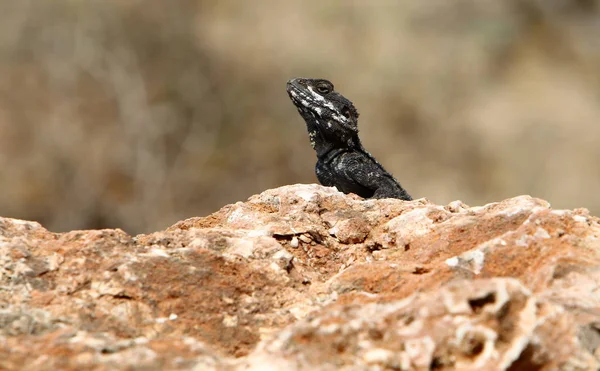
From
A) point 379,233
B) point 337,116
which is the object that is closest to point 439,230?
point 379,233

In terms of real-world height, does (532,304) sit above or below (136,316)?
below

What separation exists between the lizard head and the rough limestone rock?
3.18 m

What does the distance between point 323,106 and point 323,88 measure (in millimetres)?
201

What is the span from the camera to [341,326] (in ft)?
7.30

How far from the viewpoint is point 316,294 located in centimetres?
304

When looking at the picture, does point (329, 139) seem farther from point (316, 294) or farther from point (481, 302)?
point (481, 302)

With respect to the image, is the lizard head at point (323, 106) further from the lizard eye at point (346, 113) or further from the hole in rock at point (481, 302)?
the hole in rock at point (481, 302)

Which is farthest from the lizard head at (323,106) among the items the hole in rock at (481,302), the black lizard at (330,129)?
the hole in rock at (481,302)

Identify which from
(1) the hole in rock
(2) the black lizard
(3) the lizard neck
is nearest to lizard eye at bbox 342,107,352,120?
(2) the black lizard

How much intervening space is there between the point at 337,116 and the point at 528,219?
427 cm

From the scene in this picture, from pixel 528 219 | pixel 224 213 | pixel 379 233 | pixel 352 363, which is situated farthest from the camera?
pixel 224 213

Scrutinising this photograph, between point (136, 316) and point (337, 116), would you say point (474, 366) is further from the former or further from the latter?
→ point (337, 116)

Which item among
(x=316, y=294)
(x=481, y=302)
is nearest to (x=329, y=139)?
(x=316, y=294)

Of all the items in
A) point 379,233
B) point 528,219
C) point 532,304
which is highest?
point 379,233
